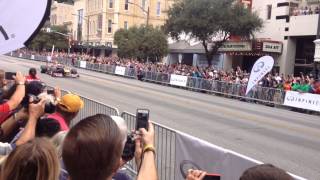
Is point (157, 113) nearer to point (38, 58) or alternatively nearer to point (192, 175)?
point (192, 175)

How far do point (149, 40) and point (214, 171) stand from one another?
5090cm

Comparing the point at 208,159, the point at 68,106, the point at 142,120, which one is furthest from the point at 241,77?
the point at 142,120

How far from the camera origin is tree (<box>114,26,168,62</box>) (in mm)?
55916

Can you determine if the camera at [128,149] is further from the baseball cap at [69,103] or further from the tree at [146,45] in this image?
the tree at [146,45]

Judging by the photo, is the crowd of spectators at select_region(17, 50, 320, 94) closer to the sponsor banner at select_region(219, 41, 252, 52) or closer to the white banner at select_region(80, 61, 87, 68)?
the sponsor banner at select_region(219, 41, 252, 52)

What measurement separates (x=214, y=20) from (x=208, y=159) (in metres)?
38.8

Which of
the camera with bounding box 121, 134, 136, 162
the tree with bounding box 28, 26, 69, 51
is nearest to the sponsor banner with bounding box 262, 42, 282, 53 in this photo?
the camera with bounding box 121, 134, 136, 162

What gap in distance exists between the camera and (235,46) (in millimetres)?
44594

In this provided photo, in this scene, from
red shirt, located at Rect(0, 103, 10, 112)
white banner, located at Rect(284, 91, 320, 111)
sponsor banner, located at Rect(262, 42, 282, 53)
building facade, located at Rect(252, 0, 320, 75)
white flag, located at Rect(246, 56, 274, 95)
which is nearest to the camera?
red shirt, located at Rect(0, 103, 10, 112)

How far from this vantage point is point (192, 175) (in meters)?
2.98

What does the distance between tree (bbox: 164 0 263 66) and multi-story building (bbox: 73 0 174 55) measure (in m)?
31.9

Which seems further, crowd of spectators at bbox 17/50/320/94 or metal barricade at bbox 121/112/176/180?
crowd of spectators at bbox 17/50/320/94

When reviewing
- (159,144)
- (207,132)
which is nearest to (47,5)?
(159,144)

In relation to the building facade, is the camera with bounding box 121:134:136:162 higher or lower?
lower
